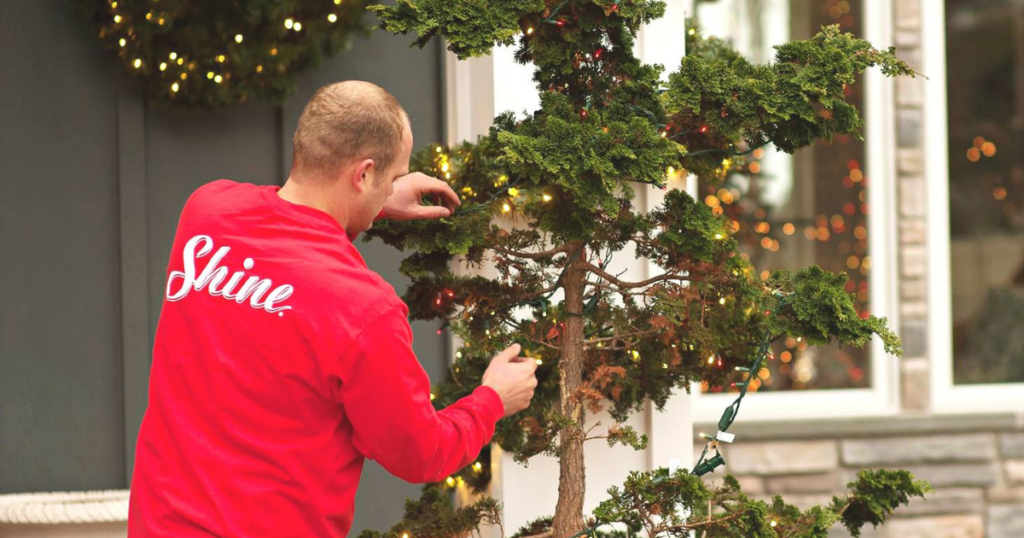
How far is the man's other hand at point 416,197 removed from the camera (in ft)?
6.56

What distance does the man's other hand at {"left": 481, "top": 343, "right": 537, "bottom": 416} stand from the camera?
6.06 feet

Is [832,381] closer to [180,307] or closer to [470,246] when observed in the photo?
[470,246]

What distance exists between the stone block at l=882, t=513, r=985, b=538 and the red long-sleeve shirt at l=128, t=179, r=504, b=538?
3.00 m

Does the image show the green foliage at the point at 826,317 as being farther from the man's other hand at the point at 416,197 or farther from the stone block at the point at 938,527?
the stone block at the point at 938,527

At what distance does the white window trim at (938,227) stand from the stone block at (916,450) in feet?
0.40

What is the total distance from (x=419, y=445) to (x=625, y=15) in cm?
87

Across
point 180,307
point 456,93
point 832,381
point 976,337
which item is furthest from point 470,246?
point 976,337

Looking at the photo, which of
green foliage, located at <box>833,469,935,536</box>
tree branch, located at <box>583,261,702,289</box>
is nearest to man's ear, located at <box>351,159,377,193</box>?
tree branch, located at <box>583,261,702,289</box>

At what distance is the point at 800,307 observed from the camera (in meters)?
1.90

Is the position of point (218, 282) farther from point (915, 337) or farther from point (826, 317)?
point (915, 337)

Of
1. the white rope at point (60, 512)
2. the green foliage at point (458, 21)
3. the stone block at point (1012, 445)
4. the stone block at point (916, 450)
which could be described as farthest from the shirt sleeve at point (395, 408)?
the stone block at point (1012, 445)

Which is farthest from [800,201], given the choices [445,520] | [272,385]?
[272,385]

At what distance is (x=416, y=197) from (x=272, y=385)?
564 millimetres

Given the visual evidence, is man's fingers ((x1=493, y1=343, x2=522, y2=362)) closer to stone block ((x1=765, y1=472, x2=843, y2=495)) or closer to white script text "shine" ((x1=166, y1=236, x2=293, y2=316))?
white script text "shine" ((x1=166, y1=236, x2=293, y2=316))
